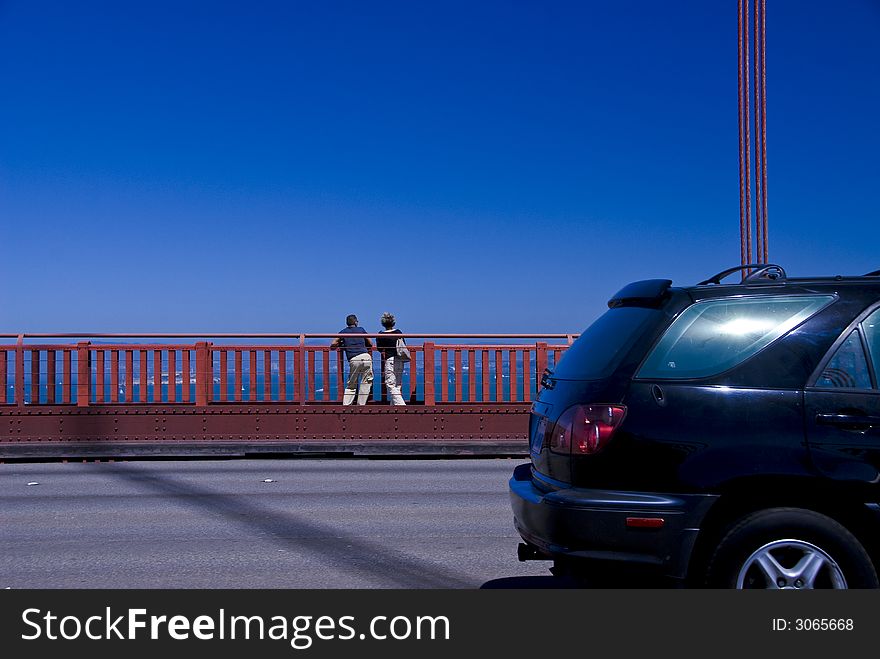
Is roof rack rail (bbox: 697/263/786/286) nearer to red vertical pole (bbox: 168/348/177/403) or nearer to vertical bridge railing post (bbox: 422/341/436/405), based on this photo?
vertical bridge railing post (bbox: 422/341/436/405)

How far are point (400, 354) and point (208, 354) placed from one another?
9.48ft

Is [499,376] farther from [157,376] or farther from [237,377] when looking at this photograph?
[157,376]

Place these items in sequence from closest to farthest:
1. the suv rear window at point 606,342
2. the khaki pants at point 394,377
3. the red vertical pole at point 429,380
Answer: the suv rear window at point 606,342 < the red vertical pole at point 429,380 < the khaki pants at point 394,377

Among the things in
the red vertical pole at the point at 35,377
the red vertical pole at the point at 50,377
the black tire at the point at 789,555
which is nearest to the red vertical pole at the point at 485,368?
the red vertical pole at the point at 50,377

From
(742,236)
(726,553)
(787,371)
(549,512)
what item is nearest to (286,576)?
(549,512)

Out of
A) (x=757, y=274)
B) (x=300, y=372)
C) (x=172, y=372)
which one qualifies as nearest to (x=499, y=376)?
(x=300, y=372)

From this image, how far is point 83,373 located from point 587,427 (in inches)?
411

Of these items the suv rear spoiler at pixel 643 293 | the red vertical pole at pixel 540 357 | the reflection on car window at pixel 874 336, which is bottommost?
the red vertical pole at pixel 540 357

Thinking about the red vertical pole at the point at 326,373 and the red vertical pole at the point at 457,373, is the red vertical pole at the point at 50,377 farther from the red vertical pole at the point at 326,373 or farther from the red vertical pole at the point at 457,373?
the red vertical pole at the point at 457,373

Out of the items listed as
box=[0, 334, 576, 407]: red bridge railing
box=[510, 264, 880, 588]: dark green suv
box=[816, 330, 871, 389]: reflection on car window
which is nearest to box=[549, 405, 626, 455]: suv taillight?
box=[510, 264, 880, 588]: dark green suv

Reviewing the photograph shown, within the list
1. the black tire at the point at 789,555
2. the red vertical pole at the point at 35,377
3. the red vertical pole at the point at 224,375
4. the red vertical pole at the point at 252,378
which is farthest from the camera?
the red vertical pole at the point at 252,378

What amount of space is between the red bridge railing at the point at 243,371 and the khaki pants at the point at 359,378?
97mm

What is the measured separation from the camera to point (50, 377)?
1266cm

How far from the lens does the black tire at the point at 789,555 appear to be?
367 centimetres
